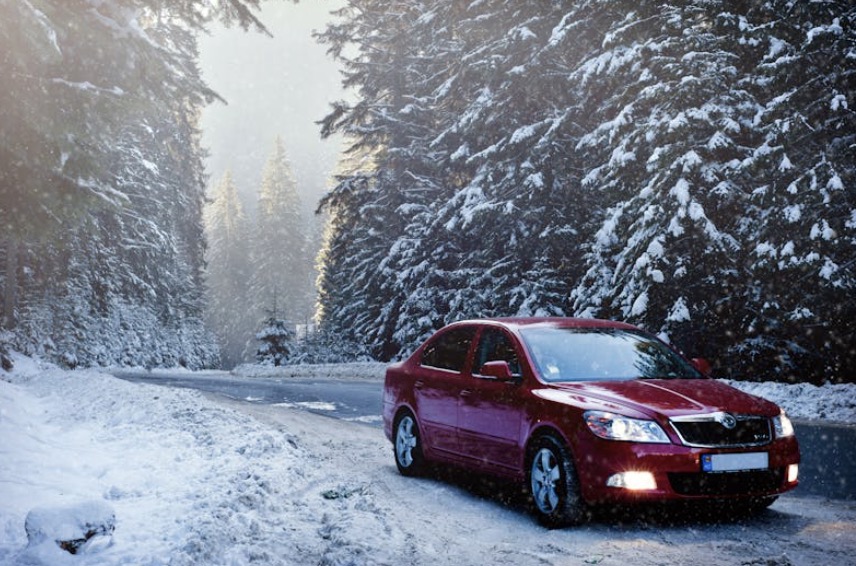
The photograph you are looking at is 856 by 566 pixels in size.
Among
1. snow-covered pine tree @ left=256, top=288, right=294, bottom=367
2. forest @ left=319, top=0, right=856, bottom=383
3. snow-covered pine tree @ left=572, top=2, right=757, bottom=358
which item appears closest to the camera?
forest @ left=319, top=0, right=856, bottom=383

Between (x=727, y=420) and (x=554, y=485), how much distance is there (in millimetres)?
1371

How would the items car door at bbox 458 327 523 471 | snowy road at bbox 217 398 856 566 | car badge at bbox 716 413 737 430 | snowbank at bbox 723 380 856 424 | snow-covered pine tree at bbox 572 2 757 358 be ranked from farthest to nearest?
snow-covered pine tree at bbox 572 2 757 358 → snowbank at bbox 723 380 856 424 → car door at bbox 458 327 523 471 → car badge at bbox 716 413 737 430 → snowy road at bbox 217 398 856 566

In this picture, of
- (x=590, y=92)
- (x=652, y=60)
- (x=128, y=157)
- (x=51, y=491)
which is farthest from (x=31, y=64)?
(x=128, y=157)

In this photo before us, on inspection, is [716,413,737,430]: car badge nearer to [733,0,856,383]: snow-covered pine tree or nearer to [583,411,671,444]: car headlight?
[583,411,671,444]: car headlight

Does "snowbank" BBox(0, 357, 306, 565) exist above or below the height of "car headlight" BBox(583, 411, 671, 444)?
below

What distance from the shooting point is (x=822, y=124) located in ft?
54.0

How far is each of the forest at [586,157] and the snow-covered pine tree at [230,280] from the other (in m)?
58.5

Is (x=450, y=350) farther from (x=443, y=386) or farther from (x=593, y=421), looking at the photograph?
(x=593, y=421)

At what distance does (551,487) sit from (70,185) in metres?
11.0

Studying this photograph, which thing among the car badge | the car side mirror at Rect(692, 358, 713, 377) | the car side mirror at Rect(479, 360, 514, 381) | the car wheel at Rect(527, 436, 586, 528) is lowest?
the car wheel at Rect(527, 436, 586, 528)

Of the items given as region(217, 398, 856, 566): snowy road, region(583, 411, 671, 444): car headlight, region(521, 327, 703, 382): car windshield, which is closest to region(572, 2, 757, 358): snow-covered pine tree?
region(521, 327, 703, 382): car windshield

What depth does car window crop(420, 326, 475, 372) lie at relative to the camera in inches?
319

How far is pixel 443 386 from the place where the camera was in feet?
26.6

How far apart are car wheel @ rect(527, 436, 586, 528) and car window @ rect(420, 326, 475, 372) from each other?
65.9 inches
